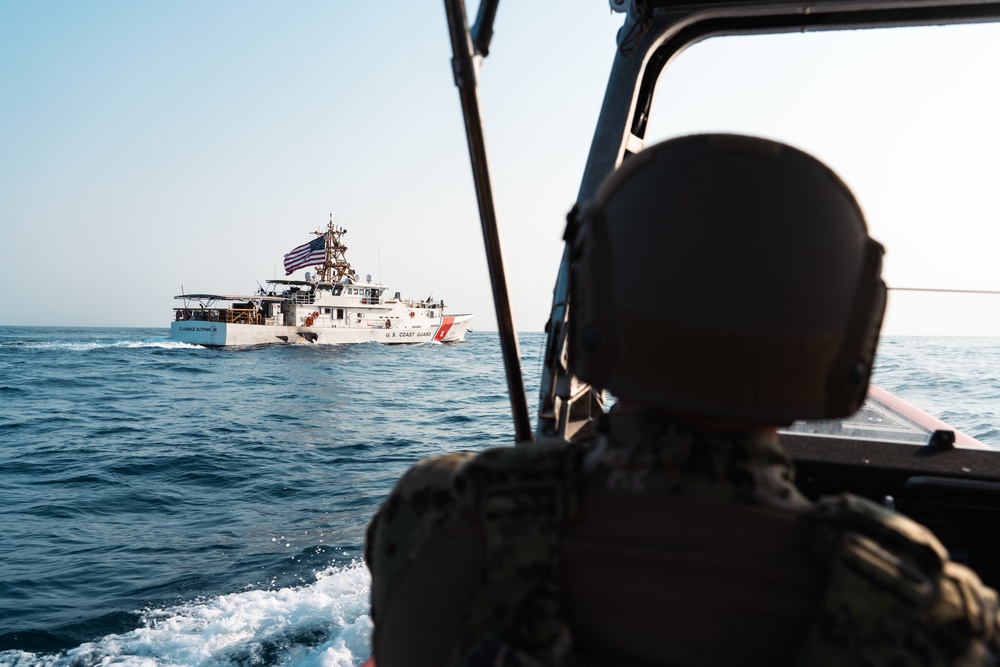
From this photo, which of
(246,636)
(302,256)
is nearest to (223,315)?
(302,256)

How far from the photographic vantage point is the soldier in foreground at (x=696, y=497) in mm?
749

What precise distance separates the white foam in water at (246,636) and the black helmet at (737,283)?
4274mm

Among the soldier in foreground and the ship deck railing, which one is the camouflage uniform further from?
the ship deck railing

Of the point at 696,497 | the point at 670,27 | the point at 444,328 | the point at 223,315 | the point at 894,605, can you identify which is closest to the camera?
the point at 894,605

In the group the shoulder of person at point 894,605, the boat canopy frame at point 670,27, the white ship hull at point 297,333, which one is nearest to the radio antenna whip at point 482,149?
the shoulder of person at point 894,605

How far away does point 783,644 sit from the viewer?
0.77 m

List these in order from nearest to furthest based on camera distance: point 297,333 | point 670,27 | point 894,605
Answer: point 894,605
point 670,27
point 297,333

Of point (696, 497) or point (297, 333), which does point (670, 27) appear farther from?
point (297, 333)

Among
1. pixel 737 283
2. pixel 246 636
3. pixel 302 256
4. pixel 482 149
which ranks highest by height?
pixel 302 256

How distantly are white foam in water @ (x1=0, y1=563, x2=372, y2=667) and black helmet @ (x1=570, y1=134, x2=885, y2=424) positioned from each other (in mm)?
4274

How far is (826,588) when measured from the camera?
2.46 feet

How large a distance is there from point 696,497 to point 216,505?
9.48 metres

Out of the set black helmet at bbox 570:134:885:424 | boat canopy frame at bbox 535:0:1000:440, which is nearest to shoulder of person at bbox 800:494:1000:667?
black helmet at bbox 570:134:885:424

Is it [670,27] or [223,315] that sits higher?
[670,27]
